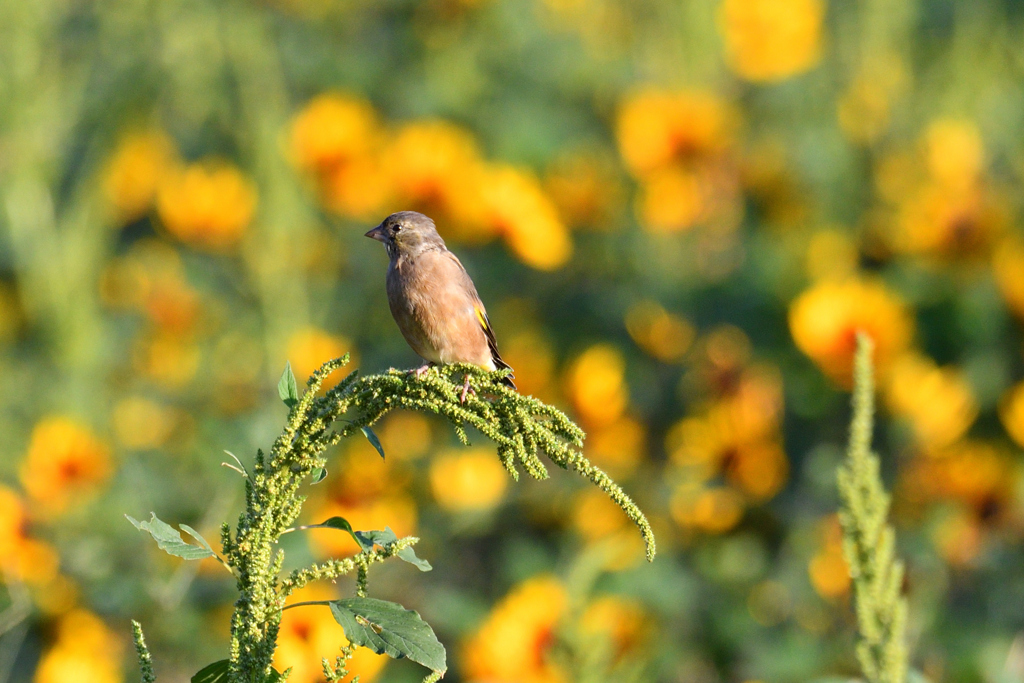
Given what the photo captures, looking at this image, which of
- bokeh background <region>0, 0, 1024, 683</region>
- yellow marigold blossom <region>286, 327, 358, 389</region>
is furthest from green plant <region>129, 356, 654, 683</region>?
yellow marigold blossom <region>286, 327, 358, 389</region>

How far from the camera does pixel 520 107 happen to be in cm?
580

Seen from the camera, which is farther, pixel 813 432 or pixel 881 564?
pixel 813 432

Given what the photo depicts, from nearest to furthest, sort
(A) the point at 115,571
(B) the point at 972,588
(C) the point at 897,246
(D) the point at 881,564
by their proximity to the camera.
Answer: 1. (D) the point at 881,564
2. (A) the point at 115,571
3. (B) the point at 972,588
4. (C) the point at 897,246

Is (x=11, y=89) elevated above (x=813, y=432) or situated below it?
above

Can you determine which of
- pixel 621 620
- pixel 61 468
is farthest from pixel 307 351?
pixel 621 620

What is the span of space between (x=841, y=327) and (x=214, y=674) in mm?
3403

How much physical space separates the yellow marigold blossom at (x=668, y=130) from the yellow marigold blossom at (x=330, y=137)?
1210mm

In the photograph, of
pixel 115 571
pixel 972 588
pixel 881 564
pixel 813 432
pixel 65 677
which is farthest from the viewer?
pixel 813 432

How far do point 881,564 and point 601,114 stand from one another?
4358 mm

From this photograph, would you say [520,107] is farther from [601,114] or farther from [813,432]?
[813,432]

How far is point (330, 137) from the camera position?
5168mm

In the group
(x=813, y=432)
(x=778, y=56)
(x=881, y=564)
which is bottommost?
(x=881, y=564)

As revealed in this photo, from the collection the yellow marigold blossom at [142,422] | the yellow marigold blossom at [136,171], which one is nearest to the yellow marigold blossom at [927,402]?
the yellow marigold blossom at [142,422]

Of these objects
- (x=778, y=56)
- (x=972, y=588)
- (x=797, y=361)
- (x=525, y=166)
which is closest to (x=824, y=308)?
(x=797, y=361)
